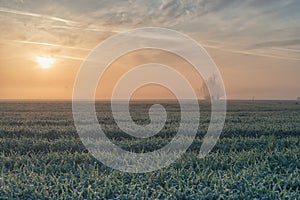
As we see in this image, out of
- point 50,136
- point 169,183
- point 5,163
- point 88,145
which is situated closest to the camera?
point 169,183

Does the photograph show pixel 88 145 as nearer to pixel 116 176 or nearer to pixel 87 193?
pixel 116 176

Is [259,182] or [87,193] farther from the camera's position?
[259,182]

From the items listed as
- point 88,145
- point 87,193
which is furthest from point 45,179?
point 88,145

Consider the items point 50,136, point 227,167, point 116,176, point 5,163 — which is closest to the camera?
point 116,176

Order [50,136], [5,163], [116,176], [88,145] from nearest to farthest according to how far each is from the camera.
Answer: [116,176] < [5,163] < [88,145] < [50,136]

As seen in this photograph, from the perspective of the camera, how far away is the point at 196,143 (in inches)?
492

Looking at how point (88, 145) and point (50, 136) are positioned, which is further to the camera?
point (50, 136)

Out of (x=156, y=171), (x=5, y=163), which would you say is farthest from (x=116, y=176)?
(x=5, y=163)

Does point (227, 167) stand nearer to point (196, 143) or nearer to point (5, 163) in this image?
point (196, 143)

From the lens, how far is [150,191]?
621cm

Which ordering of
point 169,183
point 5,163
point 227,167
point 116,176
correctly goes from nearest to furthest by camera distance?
point 169,183
point 116,176
point 227,167
point 5,163

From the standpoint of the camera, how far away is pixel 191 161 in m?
8.48

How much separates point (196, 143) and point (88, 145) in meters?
4.84

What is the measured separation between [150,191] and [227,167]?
3067mm
